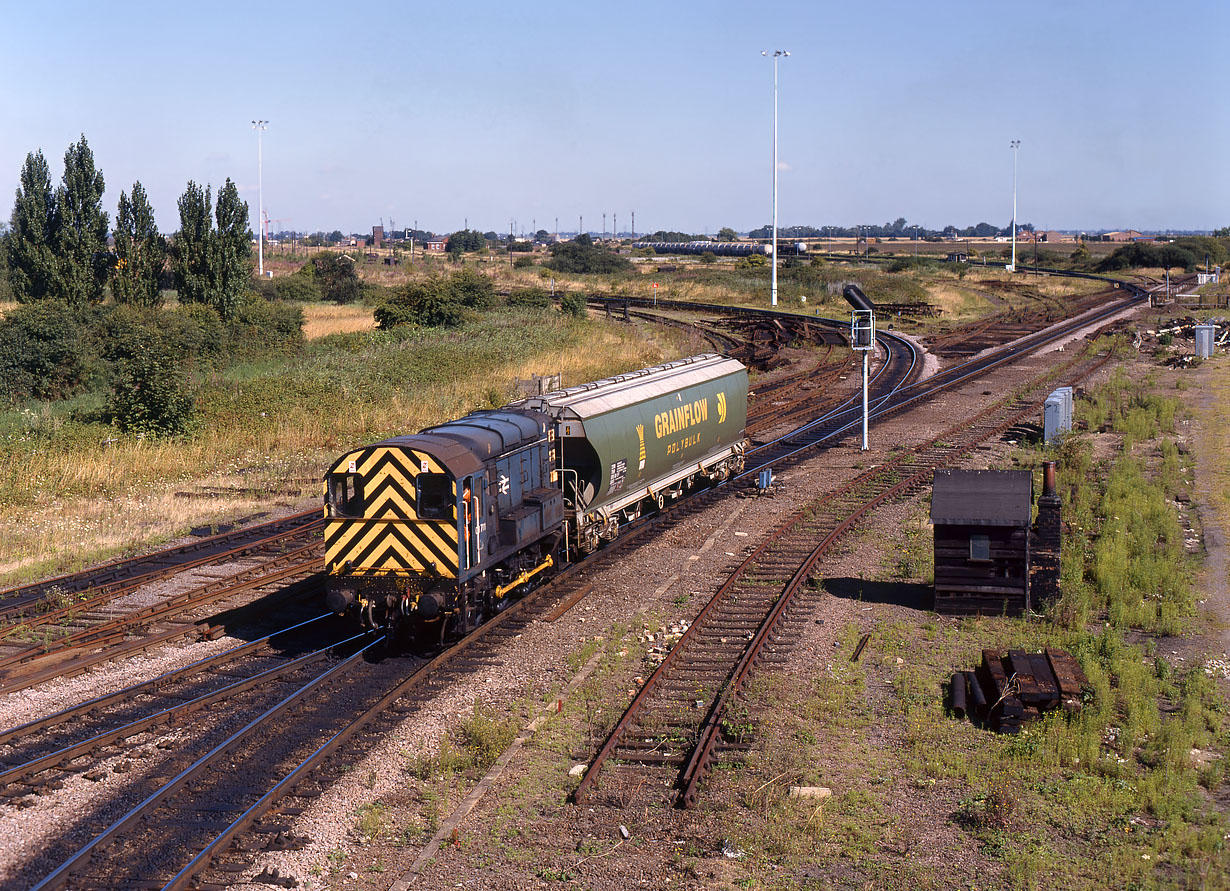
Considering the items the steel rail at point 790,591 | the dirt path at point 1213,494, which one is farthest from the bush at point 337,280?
the dirt path at point 1213,494

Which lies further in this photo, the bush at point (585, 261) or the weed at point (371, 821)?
the bush at point (585, 261)

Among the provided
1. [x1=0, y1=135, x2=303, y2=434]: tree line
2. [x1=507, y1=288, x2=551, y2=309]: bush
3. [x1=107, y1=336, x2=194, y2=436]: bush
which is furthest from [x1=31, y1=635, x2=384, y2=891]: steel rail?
[x1=507, y1=288, x2=551, y2=309]: bush

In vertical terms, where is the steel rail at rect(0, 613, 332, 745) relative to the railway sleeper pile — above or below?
below

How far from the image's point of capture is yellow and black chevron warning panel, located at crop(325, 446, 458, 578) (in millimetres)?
15117

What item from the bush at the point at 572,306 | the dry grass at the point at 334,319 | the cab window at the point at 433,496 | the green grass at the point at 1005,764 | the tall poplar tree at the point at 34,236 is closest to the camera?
the green grass at the point at 1005,764

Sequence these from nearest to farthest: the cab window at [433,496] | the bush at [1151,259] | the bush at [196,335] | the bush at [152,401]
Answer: the cab window at [433,496]
the bush at [152,401]
the bush at [196,335]
the bush at [1151,259]

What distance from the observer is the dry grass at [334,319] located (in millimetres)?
59250

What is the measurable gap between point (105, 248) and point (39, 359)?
20432mm

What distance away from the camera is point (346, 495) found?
1551cm

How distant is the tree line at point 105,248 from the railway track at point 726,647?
41735 mm

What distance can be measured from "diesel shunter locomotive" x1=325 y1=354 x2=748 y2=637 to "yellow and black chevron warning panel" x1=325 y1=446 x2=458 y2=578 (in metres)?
0.01

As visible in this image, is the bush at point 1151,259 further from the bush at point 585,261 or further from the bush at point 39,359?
the bush at point 39,359

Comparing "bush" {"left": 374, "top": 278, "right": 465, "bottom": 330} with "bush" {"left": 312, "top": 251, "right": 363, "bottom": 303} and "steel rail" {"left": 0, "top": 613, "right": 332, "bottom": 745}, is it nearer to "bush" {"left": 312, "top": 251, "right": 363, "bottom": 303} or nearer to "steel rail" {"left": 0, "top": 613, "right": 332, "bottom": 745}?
"bush" {"left": 312, "top": 251, "right": 363, "bottom": 303}

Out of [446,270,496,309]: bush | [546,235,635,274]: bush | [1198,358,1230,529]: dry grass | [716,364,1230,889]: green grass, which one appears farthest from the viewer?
[546,235,635,274]: bush
